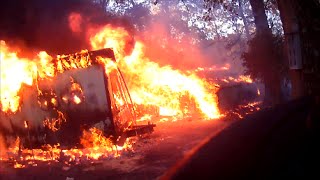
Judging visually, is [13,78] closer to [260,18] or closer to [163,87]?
[163,87]

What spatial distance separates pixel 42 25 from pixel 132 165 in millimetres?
10293

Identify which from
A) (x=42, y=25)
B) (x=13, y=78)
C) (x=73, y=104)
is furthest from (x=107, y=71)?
(x=42, y=25)

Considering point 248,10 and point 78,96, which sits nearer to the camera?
point 78,96

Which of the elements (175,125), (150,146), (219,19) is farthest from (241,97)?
(219,19)

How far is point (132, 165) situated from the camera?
31.1 ft

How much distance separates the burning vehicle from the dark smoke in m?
4.50

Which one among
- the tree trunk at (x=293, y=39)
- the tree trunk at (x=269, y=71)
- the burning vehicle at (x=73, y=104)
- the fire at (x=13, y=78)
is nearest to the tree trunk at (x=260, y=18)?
the tree trunk at (x=269, y=71)

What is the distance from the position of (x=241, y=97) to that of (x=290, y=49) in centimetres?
1195

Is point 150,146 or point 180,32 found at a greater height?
point 180,32

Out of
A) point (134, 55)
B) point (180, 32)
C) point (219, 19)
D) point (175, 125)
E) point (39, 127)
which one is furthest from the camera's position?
point (219, 19)

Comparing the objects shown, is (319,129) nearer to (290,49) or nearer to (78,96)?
(290,49)

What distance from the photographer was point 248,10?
58.7 metres

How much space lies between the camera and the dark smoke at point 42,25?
1579 cm

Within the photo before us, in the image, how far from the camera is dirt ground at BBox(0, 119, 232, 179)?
28.9ft
